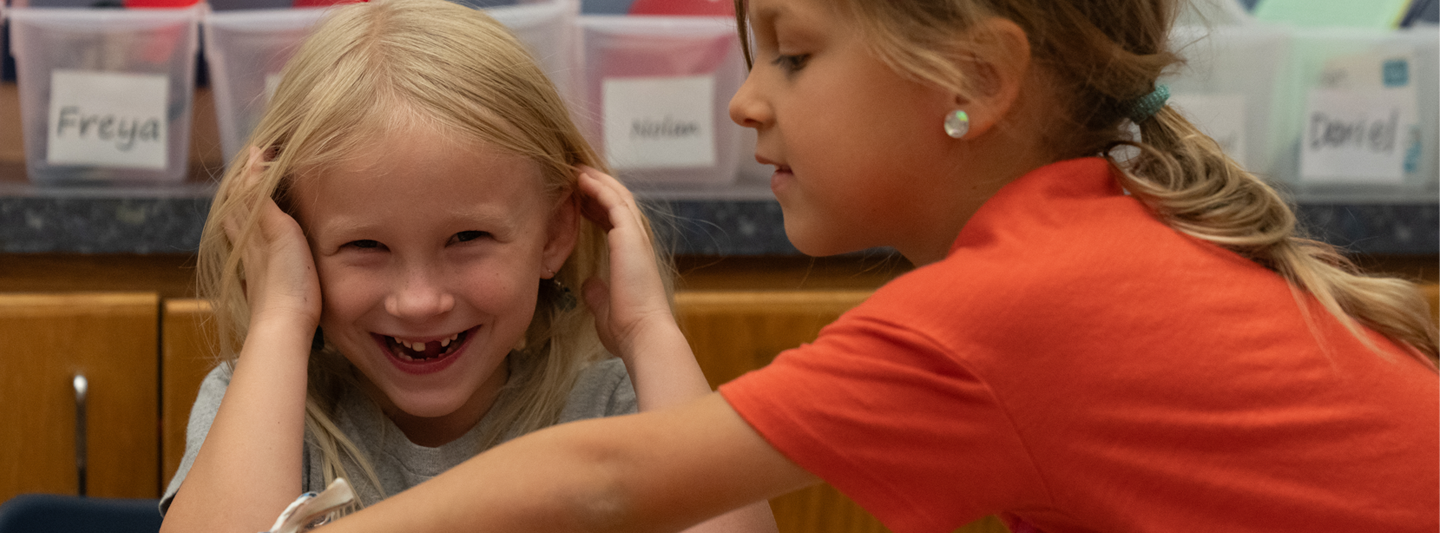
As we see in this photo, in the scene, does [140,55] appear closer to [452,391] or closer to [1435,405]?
[452,391]

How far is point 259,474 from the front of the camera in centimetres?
77

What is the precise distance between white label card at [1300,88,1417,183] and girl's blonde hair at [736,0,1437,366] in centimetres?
65

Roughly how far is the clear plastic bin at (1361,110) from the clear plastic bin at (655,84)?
2.14 ft

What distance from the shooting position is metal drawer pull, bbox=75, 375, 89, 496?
3.47 feet

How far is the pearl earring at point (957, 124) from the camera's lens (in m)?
0.64

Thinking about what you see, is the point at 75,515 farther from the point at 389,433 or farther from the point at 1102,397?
the point at 1102,397

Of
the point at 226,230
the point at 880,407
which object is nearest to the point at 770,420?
the point at 880,407

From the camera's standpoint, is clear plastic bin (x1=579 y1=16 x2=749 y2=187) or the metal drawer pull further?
clear plastic bin (x1=579 y1=16 x2=749 y2=187)

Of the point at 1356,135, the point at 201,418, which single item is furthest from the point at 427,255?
the point at 1356,135

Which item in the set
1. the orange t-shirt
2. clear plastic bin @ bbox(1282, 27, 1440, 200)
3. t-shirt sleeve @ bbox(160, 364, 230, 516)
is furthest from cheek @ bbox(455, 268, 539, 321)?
clear plastic bin @ bbox(1282, 27, 1440, 200)

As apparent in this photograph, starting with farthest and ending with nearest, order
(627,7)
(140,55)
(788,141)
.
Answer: (627,7) → (140,55) → (788,141)

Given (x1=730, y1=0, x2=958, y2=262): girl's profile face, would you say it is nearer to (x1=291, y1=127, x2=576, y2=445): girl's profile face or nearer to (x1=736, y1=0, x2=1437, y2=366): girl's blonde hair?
(x1=736, y1=0, x2=1437, y2=366): girl's blonde hair

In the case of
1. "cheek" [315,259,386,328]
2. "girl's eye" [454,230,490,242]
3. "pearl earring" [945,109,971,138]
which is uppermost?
"pearl earring" [945,109,971,138]

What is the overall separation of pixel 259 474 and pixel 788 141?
425 mm
